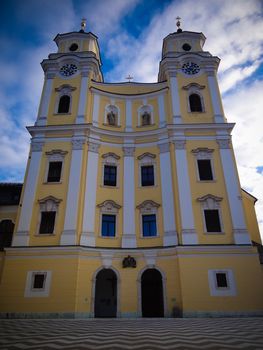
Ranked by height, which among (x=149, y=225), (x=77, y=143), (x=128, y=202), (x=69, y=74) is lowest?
(x=149, y=225)

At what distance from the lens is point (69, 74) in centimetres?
2606

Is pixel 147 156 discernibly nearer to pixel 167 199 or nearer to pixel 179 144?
pixel 179 144

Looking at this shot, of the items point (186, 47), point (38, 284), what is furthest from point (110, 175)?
point (186, 47)

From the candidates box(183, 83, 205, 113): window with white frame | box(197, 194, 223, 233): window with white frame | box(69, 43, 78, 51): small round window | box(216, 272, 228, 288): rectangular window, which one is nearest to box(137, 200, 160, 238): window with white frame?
box(197, 194, 223, 233): window with white frame

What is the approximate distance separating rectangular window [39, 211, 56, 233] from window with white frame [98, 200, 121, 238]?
3.66 metres

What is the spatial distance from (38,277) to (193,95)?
68.1 ft

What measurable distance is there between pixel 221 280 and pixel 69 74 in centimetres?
2309

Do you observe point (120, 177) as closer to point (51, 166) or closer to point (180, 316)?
point (51, 166)

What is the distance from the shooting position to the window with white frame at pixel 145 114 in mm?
24870

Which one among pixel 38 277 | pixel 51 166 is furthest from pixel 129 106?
pixel 38 277

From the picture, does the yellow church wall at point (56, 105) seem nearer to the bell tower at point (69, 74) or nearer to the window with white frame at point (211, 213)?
the bell tower at point (69, 74)

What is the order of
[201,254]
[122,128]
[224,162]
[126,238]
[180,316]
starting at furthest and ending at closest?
[122,128] < [224,162] < [126,238] < [201,254] < [180,316]

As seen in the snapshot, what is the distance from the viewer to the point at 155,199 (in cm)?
2077

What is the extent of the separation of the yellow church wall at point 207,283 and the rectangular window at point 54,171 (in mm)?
11666
